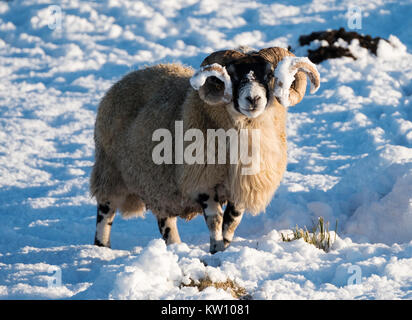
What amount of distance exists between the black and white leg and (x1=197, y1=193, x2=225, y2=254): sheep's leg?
0.13 m

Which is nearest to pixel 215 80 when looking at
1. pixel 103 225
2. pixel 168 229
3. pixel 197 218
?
pixel 168 229

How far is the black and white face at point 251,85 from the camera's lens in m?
4.77

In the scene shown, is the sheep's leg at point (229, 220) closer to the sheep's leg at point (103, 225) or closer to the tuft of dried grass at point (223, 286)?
the tuft of dried grass at point (223, 286)

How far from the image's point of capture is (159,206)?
6.08 metres

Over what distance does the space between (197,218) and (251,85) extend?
141 inches

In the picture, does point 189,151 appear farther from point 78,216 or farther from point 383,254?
point 78,216

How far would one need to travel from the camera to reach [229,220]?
562 cm

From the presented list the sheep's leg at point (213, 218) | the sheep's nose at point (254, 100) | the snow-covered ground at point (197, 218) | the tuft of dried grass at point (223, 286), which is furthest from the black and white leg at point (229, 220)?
the tuft of dried grass at point (223, 286)

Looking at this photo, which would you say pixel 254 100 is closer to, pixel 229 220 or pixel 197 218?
pixel 229 220

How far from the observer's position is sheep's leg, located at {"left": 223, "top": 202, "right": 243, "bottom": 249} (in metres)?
5.58

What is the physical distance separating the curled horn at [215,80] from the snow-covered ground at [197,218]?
3.82 feet

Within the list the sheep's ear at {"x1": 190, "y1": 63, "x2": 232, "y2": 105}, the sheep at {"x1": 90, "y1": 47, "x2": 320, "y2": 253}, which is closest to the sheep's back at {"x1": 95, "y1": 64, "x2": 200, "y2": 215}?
the sheep at {"x1": 90, "y1": 47, "x2": 320, "y2": 253}
